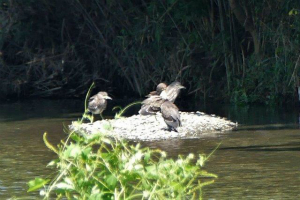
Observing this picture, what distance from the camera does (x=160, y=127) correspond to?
14.8m

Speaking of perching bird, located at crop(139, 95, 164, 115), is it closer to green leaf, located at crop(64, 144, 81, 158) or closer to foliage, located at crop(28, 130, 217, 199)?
foliage, located at crop(28, 130, 217, 199)

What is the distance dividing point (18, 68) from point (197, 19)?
5779mm

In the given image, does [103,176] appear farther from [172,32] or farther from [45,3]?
[45,3]

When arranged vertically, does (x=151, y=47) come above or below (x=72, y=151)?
below

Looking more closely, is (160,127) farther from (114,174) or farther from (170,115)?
(114,174)

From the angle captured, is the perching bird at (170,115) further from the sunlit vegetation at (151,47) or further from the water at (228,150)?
the sunlit vegetation at (151,47)

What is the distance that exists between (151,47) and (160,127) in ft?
21.9

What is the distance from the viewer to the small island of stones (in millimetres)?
14102

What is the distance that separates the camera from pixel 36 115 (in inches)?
724

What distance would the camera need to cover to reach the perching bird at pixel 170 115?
13.9m

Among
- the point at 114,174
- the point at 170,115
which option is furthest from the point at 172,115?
the point at 114,174

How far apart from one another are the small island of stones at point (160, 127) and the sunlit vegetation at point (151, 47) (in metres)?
3.49

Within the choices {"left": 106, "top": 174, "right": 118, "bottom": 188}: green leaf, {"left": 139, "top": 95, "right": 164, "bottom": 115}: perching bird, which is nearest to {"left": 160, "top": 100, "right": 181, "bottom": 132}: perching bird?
{"left": 139, "top": 95, "right": 164, "bottom": 115}: perching bird

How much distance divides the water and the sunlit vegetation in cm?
128
